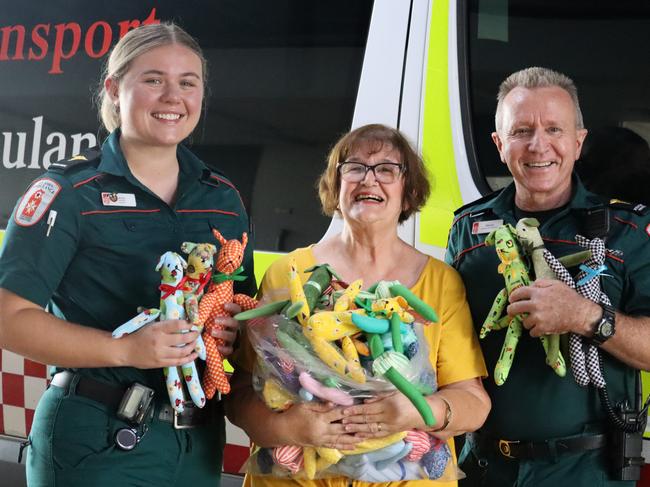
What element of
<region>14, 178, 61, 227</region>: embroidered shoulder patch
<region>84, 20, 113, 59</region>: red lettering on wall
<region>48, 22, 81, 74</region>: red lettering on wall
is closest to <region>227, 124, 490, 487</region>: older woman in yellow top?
<region>14, 178, 61, 227</region>: embroidered shoulder patch

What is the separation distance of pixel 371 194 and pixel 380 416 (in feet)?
1.79

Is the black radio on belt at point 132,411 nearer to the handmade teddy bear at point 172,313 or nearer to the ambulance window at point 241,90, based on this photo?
the handmade teddy bear at point 172,313

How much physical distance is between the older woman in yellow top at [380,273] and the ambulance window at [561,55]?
0.40m

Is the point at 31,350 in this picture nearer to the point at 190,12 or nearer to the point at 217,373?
the point at 217,373

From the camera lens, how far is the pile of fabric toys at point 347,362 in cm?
162

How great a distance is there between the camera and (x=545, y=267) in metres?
1.84

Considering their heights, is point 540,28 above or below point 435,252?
above

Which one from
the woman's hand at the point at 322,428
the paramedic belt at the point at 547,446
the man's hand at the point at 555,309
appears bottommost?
the paramedic belt at the point at 547,446

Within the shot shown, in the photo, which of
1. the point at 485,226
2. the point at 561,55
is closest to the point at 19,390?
the point at 485,226

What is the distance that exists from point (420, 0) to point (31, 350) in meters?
1.47

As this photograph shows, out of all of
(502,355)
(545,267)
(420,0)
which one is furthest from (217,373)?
A: (420,0)

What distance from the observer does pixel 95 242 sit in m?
1.87

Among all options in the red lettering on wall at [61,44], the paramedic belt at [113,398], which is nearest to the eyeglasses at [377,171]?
the paramedic belt at [113,398]

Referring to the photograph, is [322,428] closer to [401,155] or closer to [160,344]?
[160,344]
